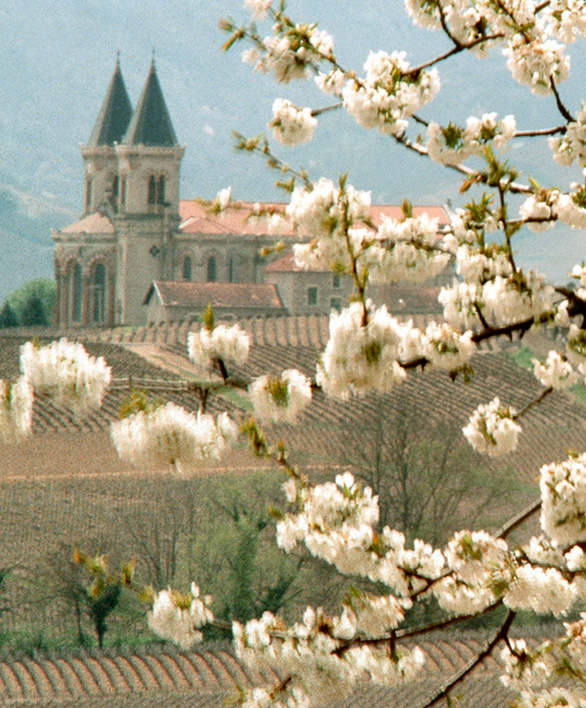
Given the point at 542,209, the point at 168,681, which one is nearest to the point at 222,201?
the point at 542,209

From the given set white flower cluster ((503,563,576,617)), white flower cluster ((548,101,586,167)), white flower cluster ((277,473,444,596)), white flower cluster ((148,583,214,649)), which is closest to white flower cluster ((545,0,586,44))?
white flower cluster ((548,101,586,167))

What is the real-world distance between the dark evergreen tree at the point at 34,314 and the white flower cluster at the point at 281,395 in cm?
8035

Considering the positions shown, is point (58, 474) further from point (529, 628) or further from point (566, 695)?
point (566, 695)

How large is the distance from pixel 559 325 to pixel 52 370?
5.56 ft

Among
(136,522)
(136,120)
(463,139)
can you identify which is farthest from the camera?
(136,120)

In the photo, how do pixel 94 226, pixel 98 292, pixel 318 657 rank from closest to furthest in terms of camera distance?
pixel 318 657
pixel 94 226
pixel 98 292

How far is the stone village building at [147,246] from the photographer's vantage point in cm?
7194

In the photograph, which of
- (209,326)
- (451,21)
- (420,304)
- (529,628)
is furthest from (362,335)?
(420,304)

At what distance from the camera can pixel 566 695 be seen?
13.8ft

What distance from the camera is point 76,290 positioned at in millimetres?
82000

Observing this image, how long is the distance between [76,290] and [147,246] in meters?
8.19

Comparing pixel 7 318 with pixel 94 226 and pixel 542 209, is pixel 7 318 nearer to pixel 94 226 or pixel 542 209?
pixel 94 226

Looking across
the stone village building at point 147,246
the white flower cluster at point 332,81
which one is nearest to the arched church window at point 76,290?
the stone village building at point 147,246

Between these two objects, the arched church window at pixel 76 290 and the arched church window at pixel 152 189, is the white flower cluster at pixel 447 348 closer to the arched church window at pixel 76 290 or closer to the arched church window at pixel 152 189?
the arched church window at pixel 152 189
